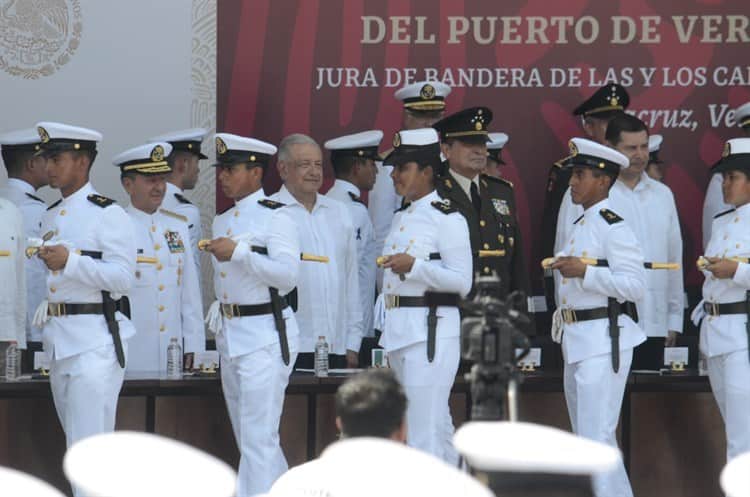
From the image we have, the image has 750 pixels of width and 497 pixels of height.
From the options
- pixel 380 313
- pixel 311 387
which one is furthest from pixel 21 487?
pixel 311 387

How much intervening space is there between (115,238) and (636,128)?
119 inches

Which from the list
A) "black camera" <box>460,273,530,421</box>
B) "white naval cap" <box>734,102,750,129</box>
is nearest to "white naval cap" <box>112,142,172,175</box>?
"white naval cap" <box>734,102,750,129</box>

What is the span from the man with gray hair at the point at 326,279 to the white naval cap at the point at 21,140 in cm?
141

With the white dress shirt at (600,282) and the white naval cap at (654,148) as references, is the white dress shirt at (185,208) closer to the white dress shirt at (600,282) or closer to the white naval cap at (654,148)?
the white dress shirt at (600,282)

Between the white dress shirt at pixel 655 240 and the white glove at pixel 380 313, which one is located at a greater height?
the white dress shirt at pixel 655 240

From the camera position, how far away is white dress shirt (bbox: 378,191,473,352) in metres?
7.61

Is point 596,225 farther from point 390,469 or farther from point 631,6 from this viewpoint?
point 390,469

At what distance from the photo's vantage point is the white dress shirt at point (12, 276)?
807cm

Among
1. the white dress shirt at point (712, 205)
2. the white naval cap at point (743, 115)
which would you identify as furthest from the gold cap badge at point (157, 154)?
the white naval cap at point (743, 115)

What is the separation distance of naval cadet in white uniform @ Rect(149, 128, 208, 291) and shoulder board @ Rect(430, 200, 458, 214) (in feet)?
6.04

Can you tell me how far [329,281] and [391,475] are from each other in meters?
5.56

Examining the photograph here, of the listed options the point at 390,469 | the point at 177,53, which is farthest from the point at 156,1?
the point at 390,469

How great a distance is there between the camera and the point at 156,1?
9.62 metres

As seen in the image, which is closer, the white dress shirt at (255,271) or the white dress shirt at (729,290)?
the white dress shirt at (255,271)
